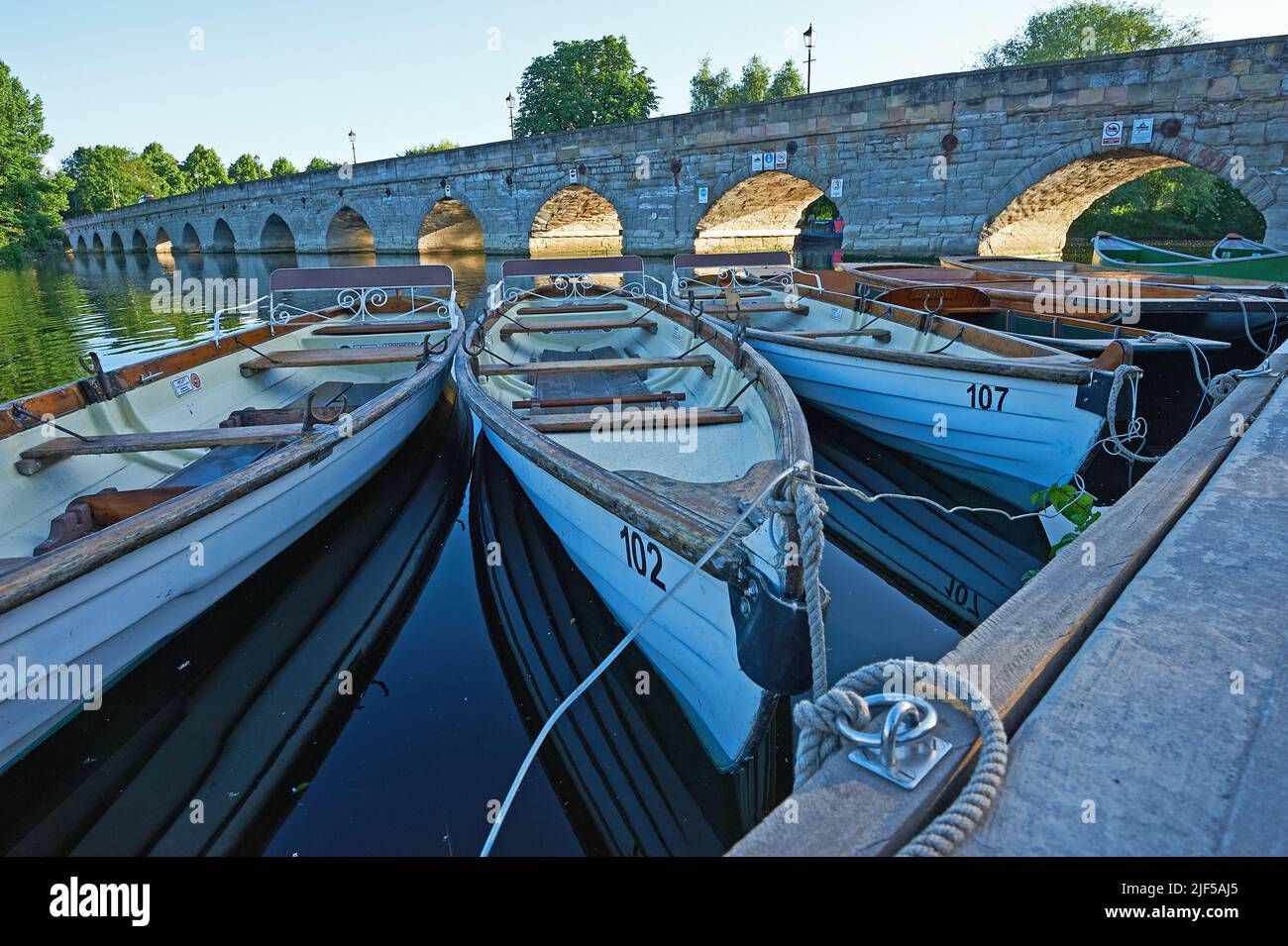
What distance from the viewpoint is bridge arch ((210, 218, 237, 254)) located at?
40.6 m

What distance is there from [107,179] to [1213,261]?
290 feet

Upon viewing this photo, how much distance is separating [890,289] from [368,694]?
290 inches

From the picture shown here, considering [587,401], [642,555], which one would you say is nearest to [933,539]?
[587,401]

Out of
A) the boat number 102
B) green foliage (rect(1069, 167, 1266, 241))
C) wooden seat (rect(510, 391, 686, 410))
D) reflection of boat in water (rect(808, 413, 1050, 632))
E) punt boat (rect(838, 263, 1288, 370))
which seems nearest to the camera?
the boat number 102

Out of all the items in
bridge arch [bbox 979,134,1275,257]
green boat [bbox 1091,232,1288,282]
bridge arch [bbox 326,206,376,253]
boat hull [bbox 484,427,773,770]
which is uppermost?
bridge arch [bbox 326,206,376,253]

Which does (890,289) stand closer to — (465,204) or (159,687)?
(159,687)

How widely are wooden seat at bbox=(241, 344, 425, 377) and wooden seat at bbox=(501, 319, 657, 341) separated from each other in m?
1.06

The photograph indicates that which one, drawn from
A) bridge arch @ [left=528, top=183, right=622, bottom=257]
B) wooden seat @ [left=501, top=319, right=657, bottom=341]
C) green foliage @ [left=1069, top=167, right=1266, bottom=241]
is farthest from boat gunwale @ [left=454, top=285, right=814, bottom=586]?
green foliage @ [left=1069, top=167, right=1266, bottom=241]

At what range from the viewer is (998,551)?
4637 mm

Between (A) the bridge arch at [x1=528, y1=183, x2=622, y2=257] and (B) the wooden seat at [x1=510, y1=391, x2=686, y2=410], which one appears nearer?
(B) the wooden seat at [x1=510, y1=391, x2=686, y2=410]

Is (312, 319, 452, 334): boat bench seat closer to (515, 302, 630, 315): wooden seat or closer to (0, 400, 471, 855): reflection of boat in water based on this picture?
(515, 302, 630, 315): wooden seat

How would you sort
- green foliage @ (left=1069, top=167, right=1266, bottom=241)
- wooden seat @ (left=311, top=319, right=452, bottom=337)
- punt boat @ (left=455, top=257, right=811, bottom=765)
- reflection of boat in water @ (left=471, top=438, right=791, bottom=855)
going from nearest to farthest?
punt boat @ (left=455, top=257, right=811, bottom=765)
reflection of boat in water @ (left=471, top=438, right=791, bottom=855)
wooden seat @ (left=311, top=319, right=452, bottom=337)
green foliage @ (left=1069, top=167, right=1266, bottom=241)

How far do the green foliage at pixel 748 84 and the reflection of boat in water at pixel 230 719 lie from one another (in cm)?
5298

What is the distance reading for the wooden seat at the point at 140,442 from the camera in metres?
3.78
